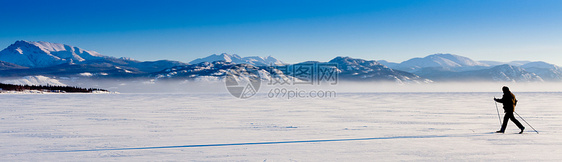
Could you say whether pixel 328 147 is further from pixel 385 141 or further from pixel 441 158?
pixel 441 158

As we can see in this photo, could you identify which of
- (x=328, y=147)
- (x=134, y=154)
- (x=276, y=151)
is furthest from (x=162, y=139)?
(x=328, y=147)

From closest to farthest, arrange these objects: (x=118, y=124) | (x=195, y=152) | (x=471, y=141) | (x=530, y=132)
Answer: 1. (x=195, y=152)
2. (x=471, y=141)
3. (x=530, y=132)
4. (x=118, y=124)

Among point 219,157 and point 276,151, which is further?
point 276,151

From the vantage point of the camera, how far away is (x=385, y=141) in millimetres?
9992

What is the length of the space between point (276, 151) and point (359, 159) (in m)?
1.96

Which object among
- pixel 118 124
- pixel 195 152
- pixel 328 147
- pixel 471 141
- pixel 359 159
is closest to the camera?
pixel 359 159

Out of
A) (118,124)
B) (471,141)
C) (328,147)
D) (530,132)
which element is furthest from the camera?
(118,124)

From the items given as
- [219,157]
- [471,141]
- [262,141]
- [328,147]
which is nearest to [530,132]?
[471,141]

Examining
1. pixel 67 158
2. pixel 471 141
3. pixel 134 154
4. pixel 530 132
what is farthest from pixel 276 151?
pixel 530 132

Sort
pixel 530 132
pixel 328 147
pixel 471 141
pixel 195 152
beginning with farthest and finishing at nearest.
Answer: pixel 530 132 → pixel 471 141 → pixel 328 147 → pixel 195 152

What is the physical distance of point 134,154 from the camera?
8.12 meters

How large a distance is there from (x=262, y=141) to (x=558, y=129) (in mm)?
10200

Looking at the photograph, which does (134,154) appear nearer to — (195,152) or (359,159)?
(195,152)

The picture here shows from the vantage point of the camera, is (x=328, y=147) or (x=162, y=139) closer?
(x=328, y=147)
